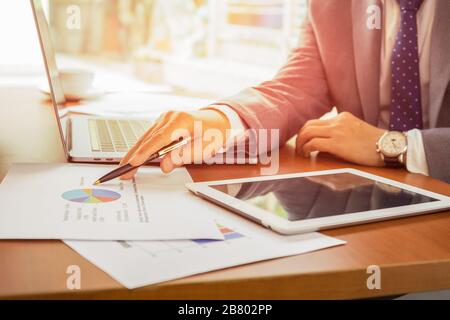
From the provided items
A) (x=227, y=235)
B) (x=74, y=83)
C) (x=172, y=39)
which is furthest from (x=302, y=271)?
(x=172, y=39)

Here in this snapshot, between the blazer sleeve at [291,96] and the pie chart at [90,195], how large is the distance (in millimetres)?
369

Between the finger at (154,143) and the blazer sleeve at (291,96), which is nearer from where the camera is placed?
the finger at (154,143)

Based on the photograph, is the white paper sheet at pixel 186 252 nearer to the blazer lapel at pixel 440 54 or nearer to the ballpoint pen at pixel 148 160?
the ballpoint pen at pixel 148 160

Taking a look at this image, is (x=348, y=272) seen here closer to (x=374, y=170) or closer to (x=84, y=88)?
(x=374, y=170)

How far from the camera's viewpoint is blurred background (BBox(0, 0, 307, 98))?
93.9 inches

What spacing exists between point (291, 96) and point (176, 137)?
1.32 ft

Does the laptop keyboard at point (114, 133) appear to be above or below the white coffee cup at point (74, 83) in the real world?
below

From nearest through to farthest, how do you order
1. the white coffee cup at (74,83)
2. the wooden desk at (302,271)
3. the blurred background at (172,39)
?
the wooden desk at (302,271), the white coffee cup at (74,83), the blurred background at (172,39)

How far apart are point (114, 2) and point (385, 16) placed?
4443mm

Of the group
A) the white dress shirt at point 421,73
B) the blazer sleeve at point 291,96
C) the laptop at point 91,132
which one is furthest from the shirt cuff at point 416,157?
the laptop at point 91,132

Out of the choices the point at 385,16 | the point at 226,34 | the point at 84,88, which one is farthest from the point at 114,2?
the point at 385,16

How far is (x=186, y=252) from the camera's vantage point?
1.79 ft

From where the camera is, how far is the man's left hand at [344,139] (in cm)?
98

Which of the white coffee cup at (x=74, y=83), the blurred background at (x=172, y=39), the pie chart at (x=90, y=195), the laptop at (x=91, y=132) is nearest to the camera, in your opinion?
the pie chart at (x=90, y=195)
